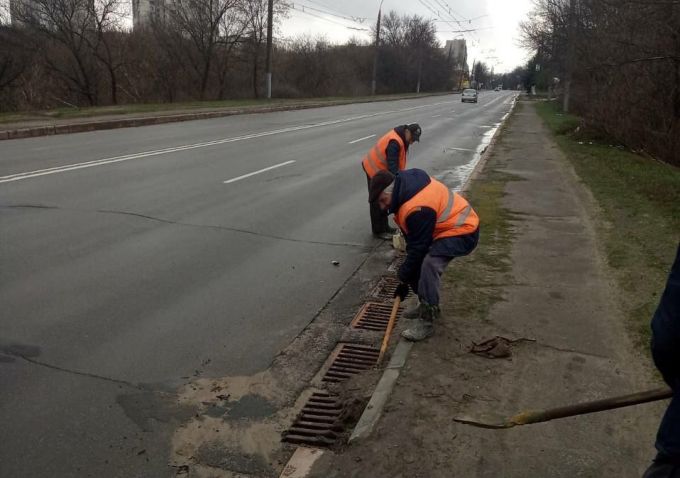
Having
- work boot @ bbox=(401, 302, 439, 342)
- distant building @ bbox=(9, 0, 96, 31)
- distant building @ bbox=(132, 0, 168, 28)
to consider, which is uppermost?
distant building @ bbox=(132, 0, 168, 28)

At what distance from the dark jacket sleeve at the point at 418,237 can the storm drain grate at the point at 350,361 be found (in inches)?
25.0

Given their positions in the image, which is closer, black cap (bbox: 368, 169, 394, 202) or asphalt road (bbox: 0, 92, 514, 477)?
asphalt road (bbox: 0, 92, 514, 477)

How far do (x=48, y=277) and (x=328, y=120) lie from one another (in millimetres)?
22648

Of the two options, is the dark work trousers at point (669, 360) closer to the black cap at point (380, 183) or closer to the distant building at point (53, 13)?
the black cap at point (380, 183)

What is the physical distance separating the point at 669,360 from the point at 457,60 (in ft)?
448

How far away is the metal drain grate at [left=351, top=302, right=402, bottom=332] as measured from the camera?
5.12 metres

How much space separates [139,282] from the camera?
18.4 feet

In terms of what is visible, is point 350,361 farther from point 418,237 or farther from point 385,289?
point 385,289

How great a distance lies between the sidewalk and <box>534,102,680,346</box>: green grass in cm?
21

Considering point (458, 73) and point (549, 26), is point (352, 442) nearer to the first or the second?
point (549, 26)

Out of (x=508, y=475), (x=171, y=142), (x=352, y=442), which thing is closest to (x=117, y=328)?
(x=352, y=442)

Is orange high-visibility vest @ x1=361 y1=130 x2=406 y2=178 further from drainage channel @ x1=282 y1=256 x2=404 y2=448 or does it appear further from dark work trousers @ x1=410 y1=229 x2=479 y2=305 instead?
dark work trousers @ x1=410 y1=229 x2=479 y2=305

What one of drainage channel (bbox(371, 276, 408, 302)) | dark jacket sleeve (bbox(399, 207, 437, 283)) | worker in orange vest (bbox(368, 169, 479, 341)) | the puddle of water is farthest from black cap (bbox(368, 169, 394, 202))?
the puddle of water

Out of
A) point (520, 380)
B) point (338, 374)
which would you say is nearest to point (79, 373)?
point (338, 374)
